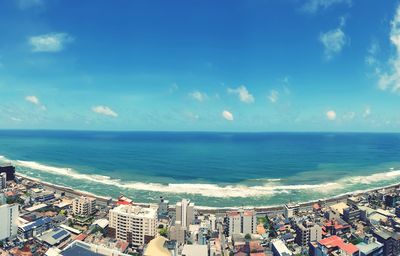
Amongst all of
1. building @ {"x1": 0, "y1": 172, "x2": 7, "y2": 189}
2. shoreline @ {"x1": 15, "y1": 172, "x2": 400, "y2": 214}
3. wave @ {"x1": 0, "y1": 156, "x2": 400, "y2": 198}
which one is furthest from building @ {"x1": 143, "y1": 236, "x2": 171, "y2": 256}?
building @ {"x1": 0, "y1": 172, "x2": 7, "y2": 189}

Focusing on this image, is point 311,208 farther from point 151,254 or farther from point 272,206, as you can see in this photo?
point 151,254

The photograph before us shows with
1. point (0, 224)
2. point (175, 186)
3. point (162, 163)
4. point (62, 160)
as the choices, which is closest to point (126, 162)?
point (162, 163)

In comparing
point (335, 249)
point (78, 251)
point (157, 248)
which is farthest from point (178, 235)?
point (335, 249)

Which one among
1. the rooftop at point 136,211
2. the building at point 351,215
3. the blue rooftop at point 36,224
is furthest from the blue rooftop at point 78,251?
the building at point 351,215

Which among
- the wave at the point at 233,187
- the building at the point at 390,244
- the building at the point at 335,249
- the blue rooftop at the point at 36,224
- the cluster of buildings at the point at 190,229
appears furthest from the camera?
the wave at the point at 233,187

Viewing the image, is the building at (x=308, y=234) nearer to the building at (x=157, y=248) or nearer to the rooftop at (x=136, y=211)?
the building at (x=157, y=248)

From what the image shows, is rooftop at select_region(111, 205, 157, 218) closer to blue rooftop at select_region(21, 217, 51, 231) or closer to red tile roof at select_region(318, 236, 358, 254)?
blue rooftop at select_region(21, 217, 51, 231)

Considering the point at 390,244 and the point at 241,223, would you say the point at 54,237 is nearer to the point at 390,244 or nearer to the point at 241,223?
the point at 241,223
